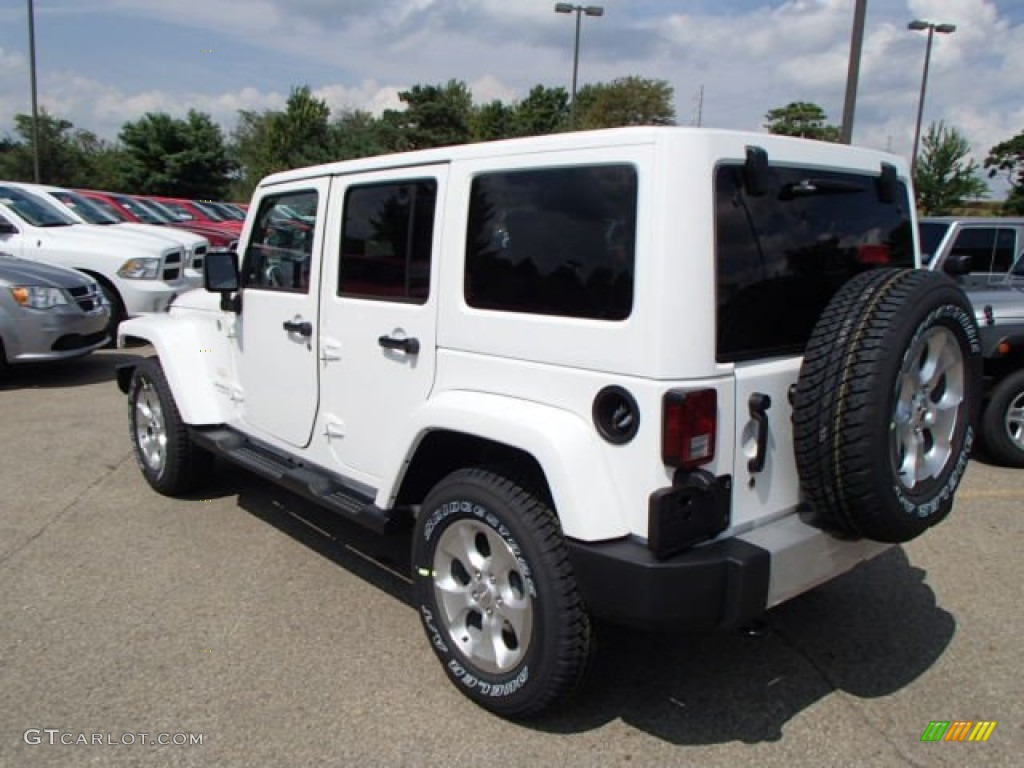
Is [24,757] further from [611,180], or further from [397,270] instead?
[611,180]

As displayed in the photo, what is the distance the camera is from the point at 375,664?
3084 mm

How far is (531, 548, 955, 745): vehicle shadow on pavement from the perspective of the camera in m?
2.76

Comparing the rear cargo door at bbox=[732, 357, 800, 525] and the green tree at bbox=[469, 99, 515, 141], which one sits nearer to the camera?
the rear cargo door at bbox=[732, 357, 800, 525]

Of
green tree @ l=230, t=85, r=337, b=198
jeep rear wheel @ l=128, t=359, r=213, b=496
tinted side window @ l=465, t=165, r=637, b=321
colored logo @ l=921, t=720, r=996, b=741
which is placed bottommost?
colored logo @ l=921, t=720, r=996, b=741

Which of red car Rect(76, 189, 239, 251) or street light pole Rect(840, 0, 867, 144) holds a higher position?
street light pole Rect(840, 0, 867, 144)

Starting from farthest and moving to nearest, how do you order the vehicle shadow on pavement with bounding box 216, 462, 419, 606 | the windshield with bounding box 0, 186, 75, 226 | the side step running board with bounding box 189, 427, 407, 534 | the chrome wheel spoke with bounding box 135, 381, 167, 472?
1. the windshield with bounding box 0, 186, 75, 226
2. the chrome wheel spoke with bounding box 135, 381, 167, 472
3. the vehicle shadow on pavement with bounding box 216, 462, 419, 606
4. the side step running board with bounding box 189, 427, 407, 534

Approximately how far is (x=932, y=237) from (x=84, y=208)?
11.1m

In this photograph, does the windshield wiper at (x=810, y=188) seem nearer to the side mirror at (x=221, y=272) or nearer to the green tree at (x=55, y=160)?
the side mirror at (x=221, y=272)

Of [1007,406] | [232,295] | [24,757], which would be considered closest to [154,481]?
[232,295]

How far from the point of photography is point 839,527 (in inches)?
101

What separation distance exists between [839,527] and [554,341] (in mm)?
1096

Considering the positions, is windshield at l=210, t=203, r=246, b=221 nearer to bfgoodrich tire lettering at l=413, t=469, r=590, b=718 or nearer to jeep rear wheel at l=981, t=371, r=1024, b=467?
jeep rear wheel at l=981, t=371, r=1024, b=467

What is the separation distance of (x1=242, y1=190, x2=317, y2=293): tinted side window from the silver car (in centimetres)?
477

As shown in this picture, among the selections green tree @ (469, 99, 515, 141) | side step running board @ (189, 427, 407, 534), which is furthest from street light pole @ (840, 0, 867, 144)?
green tree @ (469, 99, 515, 141)
